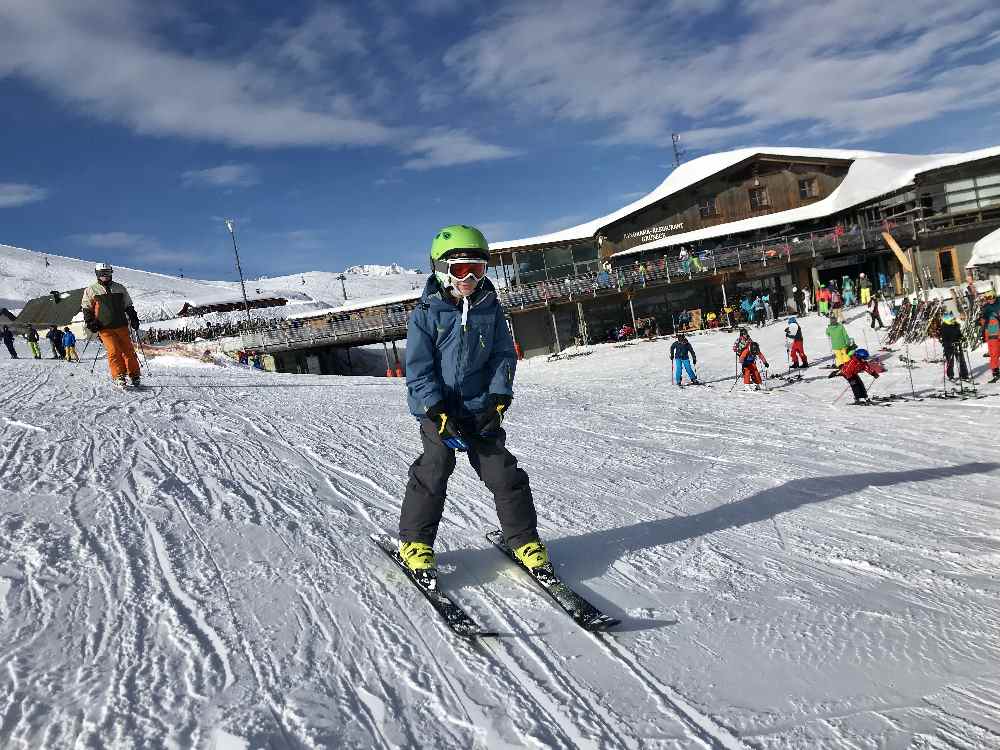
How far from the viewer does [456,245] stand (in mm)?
2996

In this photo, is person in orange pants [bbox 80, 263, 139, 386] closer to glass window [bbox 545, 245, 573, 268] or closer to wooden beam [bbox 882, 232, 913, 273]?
wooden beam [bbox 882, 232, 913, 273]

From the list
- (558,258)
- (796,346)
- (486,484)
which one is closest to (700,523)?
(486,484)

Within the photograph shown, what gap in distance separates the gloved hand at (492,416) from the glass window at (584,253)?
30.5 metres

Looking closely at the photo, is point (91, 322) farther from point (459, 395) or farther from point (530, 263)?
point (530, 263)

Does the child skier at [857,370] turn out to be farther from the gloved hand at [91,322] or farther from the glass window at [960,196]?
Result: the glass window at [960,196]

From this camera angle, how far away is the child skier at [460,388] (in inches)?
118

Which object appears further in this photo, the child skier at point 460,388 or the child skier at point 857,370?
the child skier at point 857,370

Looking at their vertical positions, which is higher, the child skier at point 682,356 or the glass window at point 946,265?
the glass window at point 946,265

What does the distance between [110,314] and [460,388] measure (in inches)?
299

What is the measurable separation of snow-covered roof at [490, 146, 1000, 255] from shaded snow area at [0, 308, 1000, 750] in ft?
87.5

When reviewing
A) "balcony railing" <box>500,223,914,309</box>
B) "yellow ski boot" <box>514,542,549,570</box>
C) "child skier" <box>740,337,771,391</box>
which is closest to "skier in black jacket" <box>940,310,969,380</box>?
"child skier" <box>740,337,771,391</box>

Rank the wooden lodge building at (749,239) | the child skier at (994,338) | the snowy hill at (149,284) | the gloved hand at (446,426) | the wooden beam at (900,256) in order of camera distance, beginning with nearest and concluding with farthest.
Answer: the gloved hand at (446,426), the child skier at (994,338), the wooden beam at (900,256), the wooden lodge building at (749,239), the snowy hill at (149,284)

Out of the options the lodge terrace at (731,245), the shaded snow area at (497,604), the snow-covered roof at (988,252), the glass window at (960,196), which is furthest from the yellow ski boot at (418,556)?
the glass window at (960,196)

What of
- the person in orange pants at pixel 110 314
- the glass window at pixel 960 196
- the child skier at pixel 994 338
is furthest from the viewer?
the glass window at pixel 960 196
